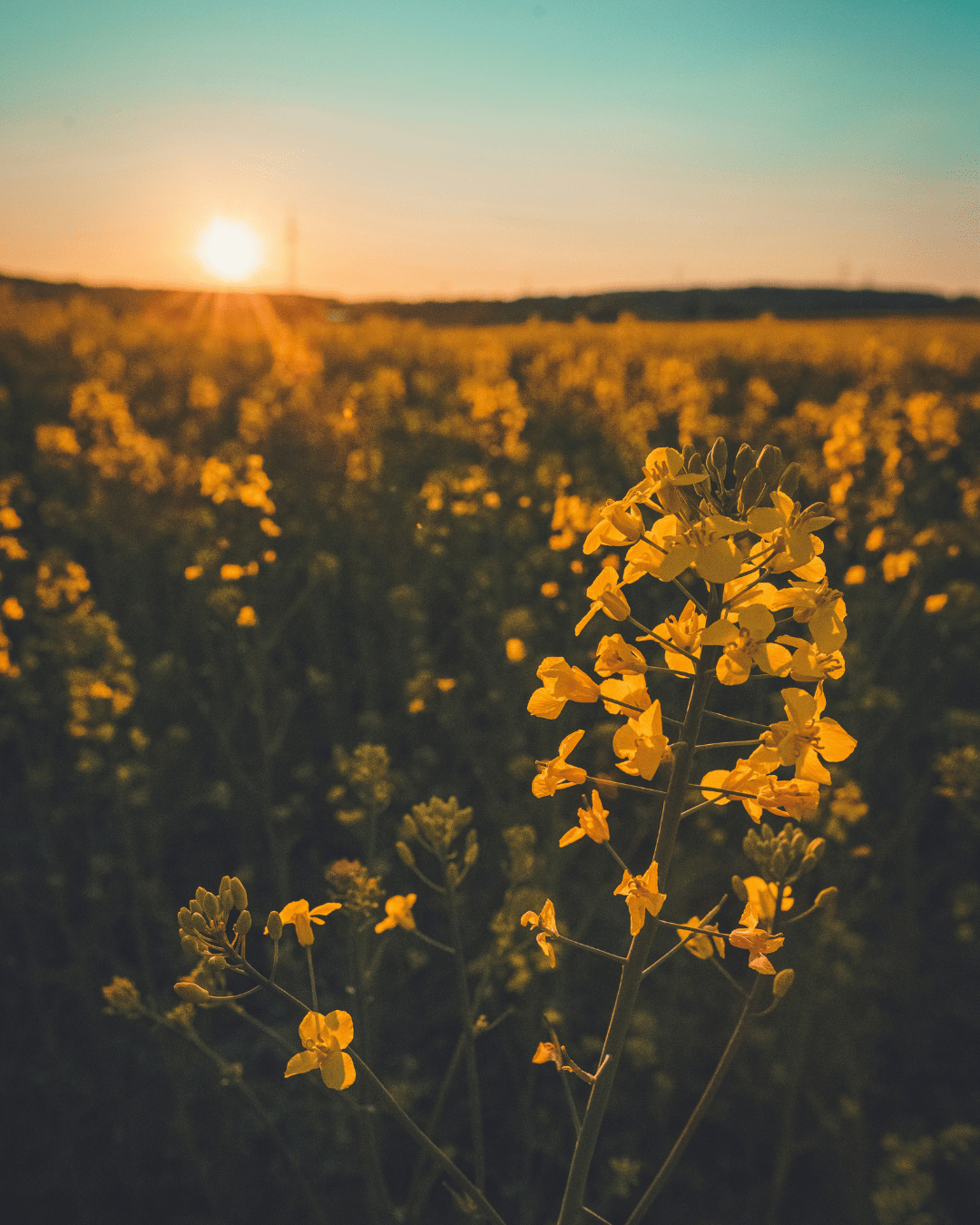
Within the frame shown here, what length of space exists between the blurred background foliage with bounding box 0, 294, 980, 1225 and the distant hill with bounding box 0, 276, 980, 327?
23.8 metres

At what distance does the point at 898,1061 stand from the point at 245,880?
2.86 meters

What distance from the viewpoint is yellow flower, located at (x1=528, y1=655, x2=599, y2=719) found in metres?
1.07

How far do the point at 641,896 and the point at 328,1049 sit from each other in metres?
0.45

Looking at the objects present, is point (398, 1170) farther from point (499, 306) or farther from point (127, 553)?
point (499, 306)

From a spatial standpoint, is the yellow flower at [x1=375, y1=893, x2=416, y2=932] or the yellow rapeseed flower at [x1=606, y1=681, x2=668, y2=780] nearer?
the yellow rapeseed flower at [x1=606, y1=681, x2=668, y2=780]

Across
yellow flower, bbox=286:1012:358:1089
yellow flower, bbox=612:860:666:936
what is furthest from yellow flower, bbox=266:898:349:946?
yellow flower, bbox=612:860:666:936

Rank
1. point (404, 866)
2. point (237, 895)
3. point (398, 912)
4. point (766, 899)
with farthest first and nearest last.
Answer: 1. point (404, 866)
2. point (398, 912)
3. point (766, 899)
4. point (237, 895)

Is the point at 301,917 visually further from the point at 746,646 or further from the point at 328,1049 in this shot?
the point at 746,646

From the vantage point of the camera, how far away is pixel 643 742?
39.5 inches

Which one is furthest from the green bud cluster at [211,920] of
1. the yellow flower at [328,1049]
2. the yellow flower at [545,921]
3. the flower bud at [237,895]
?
the yellow flower at [545,921]

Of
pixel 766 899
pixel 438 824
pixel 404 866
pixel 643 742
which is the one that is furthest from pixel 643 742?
pixel 404 866

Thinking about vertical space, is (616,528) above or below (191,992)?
above

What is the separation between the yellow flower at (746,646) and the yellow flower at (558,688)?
0.61ft

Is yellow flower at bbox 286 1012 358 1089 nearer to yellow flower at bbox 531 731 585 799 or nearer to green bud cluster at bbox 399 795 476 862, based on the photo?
A: yellow flower at bbox 531 731 585 799
